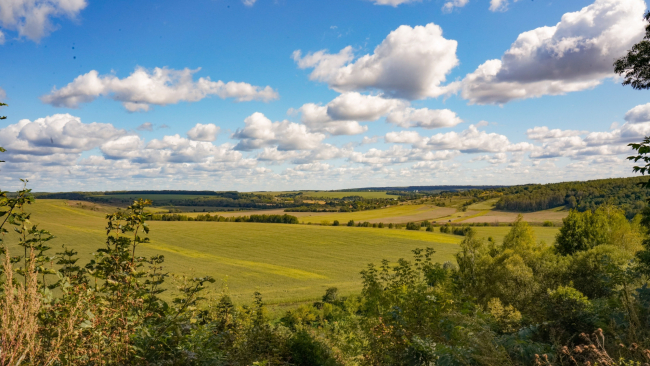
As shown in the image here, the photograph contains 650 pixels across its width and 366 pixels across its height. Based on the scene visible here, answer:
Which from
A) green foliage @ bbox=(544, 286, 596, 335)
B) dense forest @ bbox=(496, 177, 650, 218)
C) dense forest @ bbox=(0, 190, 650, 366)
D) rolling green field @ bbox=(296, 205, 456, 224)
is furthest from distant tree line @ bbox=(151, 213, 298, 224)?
green foliage @ bbox=(544, 286, 596, 335)

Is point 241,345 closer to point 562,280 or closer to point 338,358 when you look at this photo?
point 338,358

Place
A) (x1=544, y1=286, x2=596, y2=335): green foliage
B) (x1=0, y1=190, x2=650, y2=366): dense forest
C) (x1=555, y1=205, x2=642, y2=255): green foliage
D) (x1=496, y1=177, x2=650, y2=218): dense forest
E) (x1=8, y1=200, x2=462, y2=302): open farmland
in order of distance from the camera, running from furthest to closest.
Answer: (x1=496, y1=177, x2=650, y2=218): dense forest, (x1=8, y1=200, x2=462, y2=302): open farmland, (x1=555, y1=205, x2=642, y2=255): green foliage, (x1=544, y1=286, x2=596, y2=335): green foliage, (x1=0, y1=190, x2=650, y2=366): dense forest

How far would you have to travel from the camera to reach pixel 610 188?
105500 millimetres

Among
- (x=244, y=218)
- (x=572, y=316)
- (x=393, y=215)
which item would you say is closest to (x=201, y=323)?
(x=572, y=316)

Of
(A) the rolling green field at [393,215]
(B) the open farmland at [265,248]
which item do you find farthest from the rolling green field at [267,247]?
(A) the rolling green field at [393,215]

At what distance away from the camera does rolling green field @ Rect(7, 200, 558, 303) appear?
53.0 meters

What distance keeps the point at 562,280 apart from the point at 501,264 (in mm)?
4831

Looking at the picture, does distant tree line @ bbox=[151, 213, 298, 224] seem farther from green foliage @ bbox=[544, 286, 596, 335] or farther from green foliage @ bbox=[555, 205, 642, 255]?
green foliage @ bbox=[544, 286, 596, 335]

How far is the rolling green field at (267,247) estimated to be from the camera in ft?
174

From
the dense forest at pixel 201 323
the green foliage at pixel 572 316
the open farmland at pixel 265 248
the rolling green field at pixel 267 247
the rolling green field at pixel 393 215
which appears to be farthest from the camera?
the rolling green field at pixel 393 215

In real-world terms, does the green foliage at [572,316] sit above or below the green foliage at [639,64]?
below

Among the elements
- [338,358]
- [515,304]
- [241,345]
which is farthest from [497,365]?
[515,304]

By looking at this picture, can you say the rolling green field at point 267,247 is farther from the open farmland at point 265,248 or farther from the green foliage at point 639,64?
the green foliage at point 639,64

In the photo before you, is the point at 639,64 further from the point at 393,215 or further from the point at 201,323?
the point at 393,215
